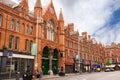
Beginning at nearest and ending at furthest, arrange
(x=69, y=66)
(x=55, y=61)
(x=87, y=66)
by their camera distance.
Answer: (x=55, y=61) < (x=69, y=66) < (x=87, y=66)

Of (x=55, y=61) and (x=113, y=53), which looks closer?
(x=55, y=61)

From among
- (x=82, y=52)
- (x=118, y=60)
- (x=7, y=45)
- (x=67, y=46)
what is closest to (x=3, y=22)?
(x=7, y=45)

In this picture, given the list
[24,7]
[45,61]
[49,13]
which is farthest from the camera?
[49,13]

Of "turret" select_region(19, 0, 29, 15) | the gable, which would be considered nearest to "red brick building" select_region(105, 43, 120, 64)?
the gable

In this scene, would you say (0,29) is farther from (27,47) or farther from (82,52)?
(82,52)

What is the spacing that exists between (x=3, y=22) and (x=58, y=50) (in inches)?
745

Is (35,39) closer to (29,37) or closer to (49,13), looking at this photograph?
(29,37)

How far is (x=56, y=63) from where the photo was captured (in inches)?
1767

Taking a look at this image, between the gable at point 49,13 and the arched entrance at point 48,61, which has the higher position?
the gable at point 49,13

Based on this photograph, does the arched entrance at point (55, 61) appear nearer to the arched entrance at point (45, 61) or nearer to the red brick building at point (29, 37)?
the red brick building at point (29, 37)

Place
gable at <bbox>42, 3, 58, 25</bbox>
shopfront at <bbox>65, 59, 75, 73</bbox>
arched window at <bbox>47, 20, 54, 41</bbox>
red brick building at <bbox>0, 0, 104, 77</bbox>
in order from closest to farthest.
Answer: red brick building at <bbox>0, 0, 104, 77</bbox>, gable at <bbox>42, 3, 58, 25</bbox>, arched window at <bbox>47, 20, 54, 41</bbox>, shopfront at <bbox>65, 59, 75, 73</bbox>

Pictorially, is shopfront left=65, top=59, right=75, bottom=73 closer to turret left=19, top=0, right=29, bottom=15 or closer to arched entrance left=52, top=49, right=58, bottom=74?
arched entrance left=52, top=49, right=58, bottom=74

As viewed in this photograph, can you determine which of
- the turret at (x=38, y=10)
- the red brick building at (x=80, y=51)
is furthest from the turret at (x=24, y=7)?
the red brick building at (x=80, y=51)

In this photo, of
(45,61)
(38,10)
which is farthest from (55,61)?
(38,10)
